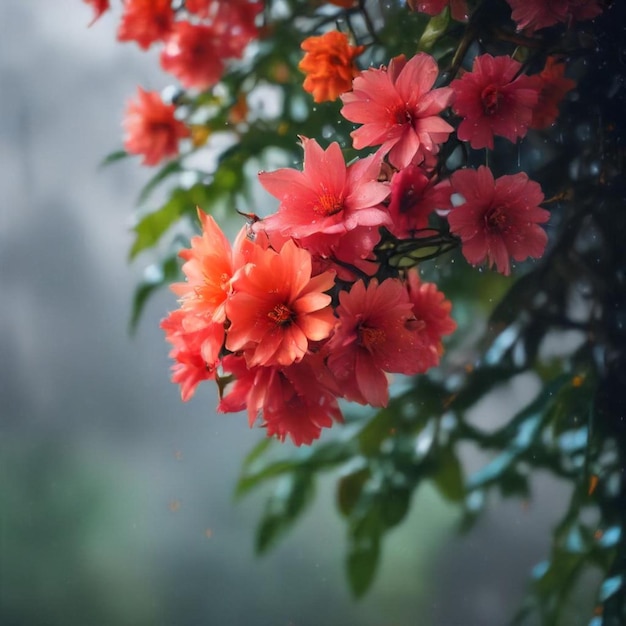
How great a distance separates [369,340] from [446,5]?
0.76 ft

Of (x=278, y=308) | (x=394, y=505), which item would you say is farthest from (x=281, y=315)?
(x=394, y=505)

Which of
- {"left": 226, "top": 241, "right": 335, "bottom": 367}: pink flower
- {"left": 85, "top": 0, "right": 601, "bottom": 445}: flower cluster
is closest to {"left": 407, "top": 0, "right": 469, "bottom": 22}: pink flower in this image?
{"left": 85, "top": 0, "right": 601, "bottom": 445}: flower cluster

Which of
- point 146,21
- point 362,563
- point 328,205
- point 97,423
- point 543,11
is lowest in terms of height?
point 362,563

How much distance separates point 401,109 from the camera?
427 mm

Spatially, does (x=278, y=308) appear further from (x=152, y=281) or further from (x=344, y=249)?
Answer: (x=152, y=281)

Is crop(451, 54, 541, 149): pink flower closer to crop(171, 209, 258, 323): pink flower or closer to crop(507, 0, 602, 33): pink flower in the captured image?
crop(507, 0, 602, 33): pink flower

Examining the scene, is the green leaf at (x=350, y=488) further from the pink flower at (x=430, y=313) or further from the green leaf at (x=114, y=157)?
the green leaf at (x=114, y=157)

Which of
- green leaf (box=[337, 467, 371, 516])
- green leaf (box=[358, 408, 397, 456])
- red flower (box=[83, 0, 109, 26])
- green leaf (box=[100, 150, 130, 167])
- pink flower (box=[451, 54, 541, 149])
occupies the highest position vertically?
red flower (box=[83, 0, 109, 26])

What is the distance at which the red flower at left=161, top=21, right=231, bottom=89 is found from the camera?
59 centimetres

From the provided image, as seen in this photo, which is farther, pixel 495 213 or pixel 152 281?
pixel 152 281

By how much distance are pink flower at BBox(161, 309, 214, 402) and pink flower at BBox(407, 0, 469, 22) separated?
0.84 feet

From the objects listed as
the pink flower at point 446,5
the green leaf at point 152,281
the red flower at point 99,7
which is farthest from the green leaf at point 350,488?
the red flower at point 99,7

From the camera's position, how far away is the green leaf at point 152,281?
62cm

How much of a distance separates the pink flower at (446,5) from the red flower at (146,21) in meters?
0.22
